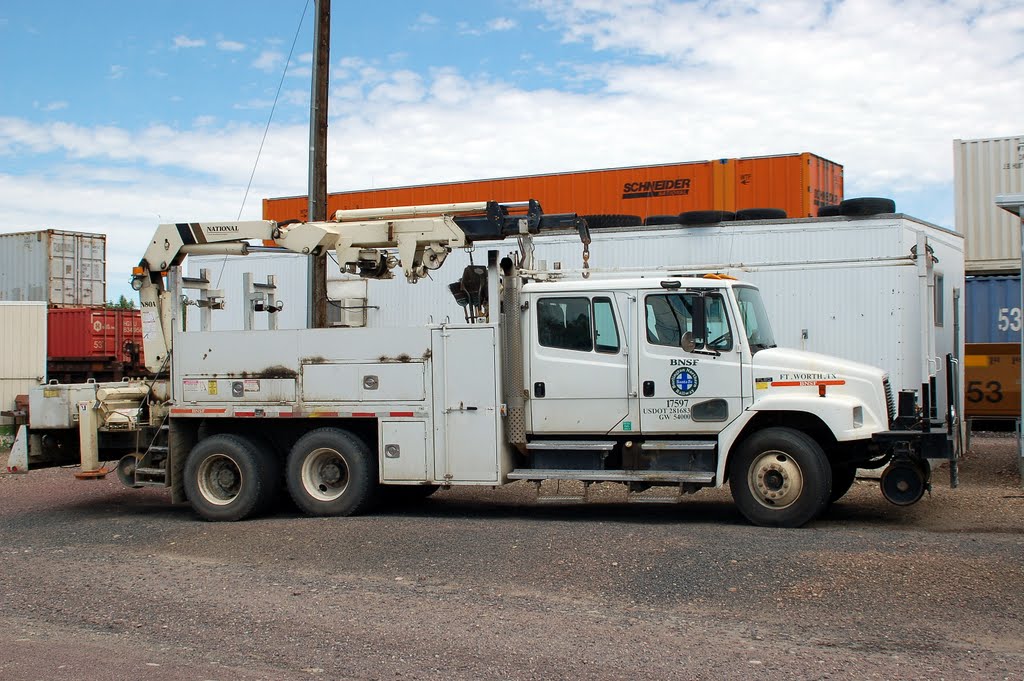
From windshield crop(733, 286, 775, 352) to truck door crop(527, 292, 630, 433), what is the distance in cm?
114

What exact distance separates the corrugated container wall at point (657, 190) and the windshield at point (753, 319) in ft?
37.1

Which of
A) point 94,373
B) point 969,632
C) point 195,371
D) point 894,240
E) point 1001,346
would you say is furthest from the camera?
point 94,373

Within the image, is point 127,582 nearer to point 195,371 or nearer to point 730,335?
point 195,371

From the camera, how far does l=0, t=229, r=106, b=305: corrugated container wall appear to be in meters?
32.2

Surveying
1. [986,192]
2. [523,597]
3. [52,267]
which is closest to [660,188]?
[986,192]

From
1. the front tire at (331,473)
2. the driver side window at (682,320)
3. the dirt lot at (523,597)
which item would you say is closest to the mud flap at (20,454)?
the dirt lot at (523,597)

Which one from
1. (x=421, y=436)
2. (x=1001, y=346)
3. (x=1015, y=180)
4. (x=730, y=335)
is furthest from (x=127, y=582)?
(x=1015, y=180)

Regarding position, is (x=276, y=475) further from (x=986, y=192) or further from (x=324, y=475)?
A: (x=986, y=192)

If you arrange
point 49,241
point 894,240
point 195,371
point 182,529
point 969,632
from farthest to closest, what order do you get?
point 49,241 < point 894,240 < point 195,371 < point 182,529 < point 969,632

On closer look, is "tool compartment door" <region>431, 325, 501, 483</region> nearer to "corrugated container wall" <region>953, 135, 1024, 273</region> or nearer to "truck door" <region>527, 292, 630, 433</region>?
"truck door" <region>527, 292, 630, 433</region>

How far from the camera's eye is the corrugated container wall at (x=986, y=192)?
24312 mm

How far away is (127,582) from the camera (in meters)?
8.61

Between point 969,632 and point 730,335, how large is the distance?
425 cm

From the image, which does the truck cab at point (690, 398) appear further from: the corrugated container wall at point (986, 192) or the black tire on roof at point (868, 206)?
the corrugated container wall at point (986, 192)
